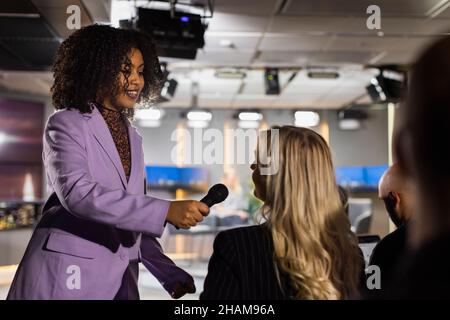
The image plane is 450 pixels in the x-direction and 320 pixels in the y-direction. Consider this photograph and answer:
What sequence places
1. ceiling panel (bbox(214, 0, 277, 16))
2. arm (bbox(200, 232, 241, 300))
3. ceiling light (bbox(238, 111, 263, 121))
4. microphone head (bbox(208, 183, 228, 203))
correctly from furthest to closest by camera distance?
ceiling light (bbox(238, 111, 263, 121))
ceiling panel (bbox(214, 0, 277, 16))
microphone head (bbox(208, 183, 228, 203))
arm (bbox(200, 232, 241, 300))

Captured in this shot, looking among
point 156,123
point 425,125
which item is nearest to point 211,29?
point 425,125

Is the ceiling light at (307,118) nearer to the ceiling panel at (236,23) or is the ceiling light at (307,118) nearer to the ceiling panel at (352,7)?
the ceiling panel at (236,23)

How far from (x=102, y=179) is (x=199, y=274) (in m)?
5.30

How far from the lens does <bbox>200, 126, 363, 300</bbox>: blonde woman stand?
0.99 m

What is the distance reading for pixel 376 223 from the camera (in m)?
8.58

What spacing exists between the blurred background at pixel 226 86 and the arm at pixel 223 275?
1.76 feet

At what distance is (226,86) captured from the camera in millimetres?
7496

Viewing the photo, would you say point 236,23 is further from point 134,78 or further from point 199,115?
point 199,115

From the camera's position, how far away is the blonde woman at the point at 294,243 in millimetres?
986
